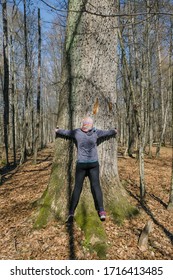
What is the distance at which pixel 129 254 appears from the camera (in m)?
3.73

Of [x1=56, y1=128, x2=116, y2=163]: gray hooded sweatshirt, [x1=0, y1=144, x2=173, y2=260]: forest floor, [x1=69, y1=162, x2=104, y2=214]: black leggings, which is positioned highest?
[x1=56, y1=128, x2=116, y2=163]: gray hooded sweatshirt

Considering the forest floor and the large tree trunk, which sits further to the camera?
the large tree trunk

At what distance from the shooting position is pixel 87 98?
14.7 ft

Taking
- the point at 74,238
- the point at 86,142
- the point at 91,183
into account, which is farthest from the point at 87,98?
the point at 74,238

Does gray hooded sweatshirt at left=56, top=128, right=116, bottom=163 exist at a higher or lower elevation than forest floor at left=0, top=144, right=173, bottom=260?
higher

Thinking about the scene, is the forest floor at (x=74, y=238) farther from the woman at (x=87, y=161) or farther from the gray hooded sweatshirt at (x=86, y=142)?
the gray hooded sweatshirt at (x=86, y=142)

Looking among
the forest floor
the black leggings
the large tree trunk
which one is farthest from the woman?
the forest floor

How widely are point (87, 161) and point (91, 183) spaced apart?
17.6 inches

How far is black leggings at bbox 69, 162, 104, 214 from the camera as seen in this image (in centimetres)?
432

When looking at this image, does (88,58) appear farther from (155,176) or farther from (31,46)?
(31,46)

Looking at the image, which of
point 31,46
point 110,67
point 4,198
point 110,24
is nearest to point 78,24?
point 110,24

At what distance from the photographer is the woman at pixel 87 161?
4.31 meters

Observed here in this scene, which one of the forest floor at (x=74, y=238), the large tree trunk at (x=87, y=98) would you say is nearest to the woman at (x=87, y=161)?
the large tree trunk at (x=87, y=98)

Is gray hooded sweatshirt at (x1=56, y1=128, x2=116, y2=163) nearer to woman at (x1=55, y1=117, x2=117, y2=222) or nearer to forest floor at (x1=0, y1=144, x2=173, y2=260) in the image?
woman at (x1=55, y1=117, x2=117, y2=222)
